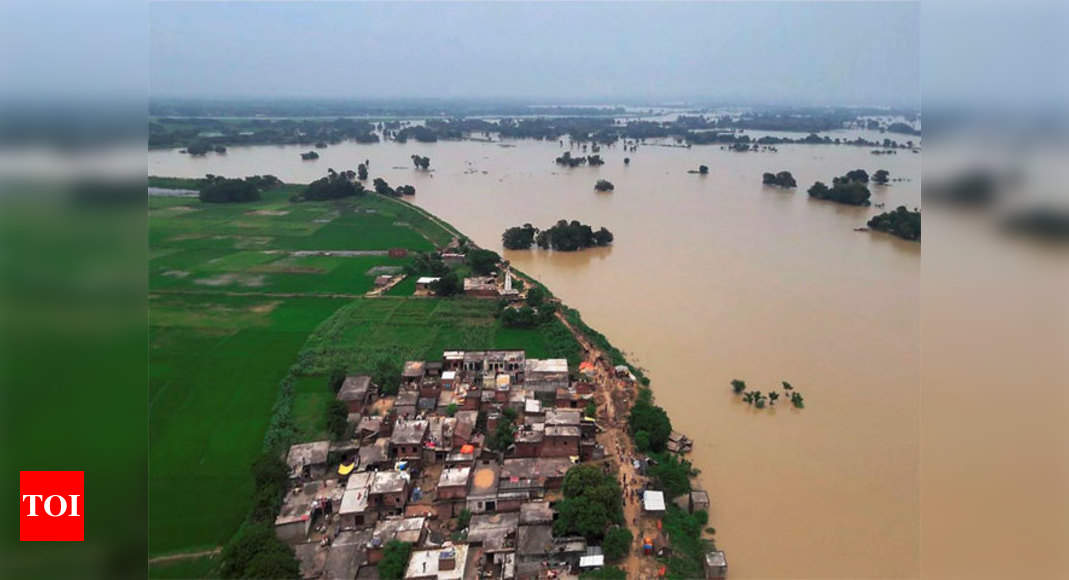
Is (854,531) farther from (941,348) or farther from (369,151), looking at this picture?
(369,151)

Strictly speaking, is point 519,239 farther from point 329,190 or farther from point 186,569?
point 186,569

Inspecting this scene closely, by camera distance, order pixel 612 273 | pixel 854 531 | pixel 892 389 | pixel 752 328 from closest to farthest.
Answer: pixel 854 531, pixel 892 389, pixel 752 328, pixel 612 273

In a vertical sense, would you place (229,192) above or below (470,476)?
above

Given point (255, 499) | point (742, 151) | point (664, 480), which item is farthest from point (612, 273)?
point (742, 151)

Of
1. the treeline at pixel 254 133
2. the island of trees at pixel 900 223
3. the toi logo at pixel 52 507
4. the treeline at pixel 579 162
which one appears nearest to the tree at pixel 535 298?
the toi logo at pixel 52 507

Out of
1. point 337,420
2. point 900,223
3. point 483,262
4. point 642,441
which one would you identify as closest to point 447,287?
point 483,262
